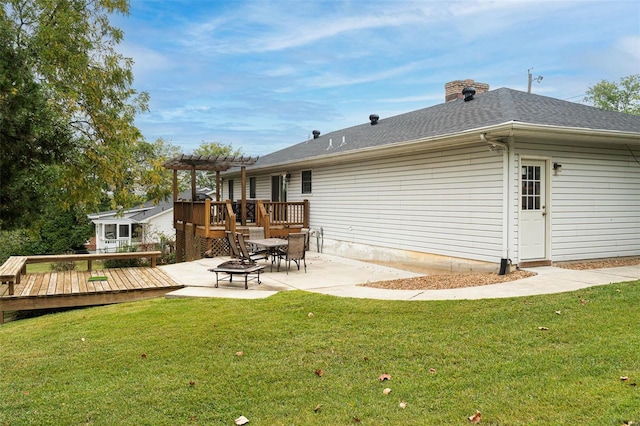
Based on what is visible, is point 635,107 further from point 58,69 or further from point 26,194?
point 26,194

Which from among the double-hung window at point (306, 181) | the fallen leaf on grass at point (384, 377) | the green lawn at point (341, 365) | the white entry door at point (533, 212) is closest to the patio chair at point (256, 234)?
the double-hung window at point (306, 181)

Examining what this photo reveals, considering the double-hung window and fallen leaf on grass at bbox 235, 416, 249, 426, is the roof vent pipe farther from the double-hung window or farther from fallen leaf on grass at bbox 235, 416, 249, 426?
fallen leaf on grass at bbox 235, 416, 249, 426

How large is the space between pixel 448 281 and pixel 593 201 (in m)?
4.06

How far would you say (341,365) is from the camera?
14.0ft

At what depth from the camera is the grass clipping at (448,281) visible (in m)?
7.81

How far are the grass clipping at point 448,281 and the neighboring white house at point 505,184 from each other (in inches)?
21.1

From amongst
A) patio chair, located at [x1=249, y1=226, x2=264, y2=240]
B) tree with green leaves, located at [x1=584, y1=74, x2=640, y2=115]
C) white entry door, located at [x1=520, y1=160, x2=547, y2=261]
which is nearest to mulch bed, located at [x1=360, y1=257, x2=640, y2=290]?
white entry door, located at [x1=520, y1=160, x2=547, y2=261]

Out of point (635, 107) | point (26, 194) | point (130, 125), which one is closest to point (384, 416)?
point (26, 194)

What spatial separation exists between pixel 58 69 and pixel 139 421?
384 inches

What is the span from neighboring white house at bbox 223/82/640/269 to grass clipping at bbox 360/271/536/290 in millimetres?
536

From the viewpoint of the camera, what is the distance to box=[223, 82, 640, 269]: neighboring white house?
8719 millimetres

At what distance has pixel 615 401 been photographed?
3289mm

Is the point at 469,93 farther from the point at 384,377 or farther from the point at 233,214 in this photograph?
the point at 384,377

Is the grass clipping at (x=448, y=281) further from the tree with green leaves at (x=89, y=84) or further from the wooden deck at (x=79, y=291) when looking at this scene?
the tree with green leaves at (x=89, y=84)
